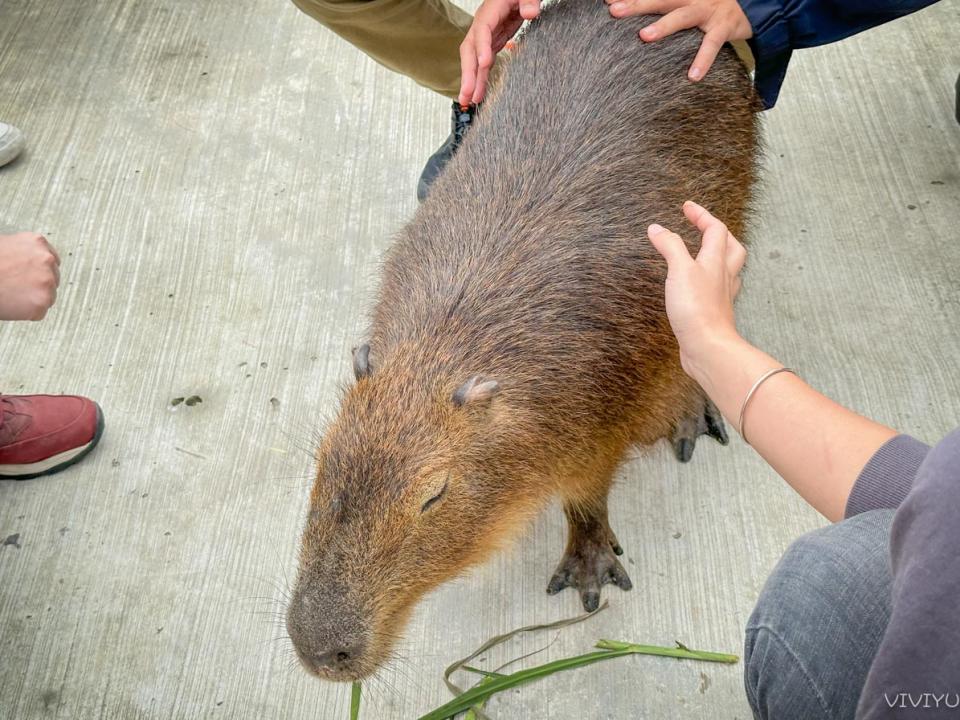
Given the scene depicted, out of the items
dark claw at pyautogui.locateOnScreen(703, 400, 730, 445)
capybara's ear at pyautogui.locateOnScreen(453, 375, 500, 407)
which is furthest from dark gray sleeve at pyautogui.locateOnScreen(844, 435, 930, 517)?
dark claw at pyautogui.locateOnScreen(703, 400, 730, 445)

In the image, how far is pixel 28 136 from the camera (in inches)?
152

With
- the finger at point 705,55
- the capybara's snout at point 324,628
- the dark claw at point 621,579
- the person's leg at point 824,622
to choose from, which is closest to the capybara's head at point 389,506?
the capybara's snout at point 324,628

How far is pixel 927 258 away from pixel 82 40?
13.0ft

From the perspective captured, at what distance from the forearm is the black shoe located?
205cm

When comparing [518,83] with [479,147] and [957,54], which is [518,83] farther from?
[957,54]

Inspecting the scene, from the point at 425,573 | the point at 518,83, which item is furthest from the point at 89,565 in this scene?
the point at 518,83

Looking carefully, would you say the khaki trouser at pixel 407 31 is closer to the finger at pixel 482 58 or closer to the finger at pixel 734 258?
the finger at pixel 482 58

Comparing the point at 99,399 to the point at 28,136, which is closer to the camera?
the point at 99,399

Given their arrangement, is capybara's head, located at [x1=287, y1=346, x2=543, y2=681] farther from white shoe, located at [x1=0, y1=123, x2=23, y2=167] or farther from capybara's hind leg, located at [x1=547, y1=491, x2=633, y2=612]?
white shoe, located at [x1=0, y1=123, x2=23, y2=167]

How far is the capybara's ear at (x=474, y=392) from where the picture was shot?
1.98 metres

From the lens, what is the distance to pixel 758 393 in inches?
60.7

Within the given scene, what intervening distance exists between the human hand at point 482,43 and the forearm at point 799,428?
1361 mm

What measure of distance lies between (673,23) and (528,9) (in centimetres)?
44

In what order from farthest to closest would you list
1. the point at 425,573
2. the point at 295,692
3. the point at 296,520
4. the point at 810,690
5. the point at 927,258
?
the point at 927,258 → the point at 296,520 → the point at 295,692 → the point at 425,573 → the point at 810,690
